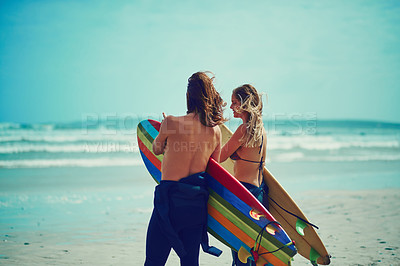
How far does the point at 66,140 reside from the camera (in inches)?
795

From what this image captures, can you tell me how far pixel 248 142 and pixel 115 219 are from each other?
11.5 ft

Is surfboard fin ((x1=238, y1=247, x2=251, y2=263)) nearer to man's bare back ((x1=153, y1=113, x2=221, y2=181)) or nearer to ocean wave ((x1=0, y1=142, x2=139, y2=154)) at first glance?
man's bare back ((x1=153, y1=113, x2=221, y2=181))

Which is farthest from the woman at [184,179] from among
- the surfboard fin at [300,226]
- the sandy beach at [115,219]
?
the sandy beach at [115,219]

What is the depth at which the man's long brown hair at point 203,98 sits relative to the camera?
8.65ft

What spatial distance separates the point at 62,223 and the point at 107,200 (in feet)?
5.04

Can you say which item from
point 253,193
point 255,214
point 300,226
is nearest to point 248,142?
point 253,193

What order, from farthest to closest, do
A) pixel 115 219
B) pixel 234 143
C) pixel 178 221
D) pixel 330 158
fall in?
1. pixel 330 158
2. pixel 115 219
3. pixel 234 143
4. pixel 178 221

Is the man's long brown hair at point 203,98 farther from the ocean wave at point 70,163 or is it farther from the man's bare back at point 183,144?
the ocean wave at point 70,163

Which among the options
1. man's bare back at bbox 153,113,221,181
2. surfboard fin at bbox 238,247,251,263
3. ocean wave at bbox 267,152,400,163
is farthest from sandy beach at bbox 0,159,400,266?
ocean wave at bbox 267,152,400,163

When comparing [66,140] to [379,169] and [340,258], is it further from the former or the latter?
[340,258]

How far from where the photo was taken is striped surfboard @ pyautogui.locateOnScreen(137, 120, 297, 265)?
304cm

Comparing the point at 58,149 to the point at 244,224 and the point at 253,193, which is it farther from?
the point at 244,224

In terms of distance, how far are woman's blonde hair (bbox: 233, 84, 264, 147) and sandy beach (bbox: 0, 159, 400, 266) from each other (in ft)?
5.96

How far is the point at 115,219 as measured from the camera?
6039mm
